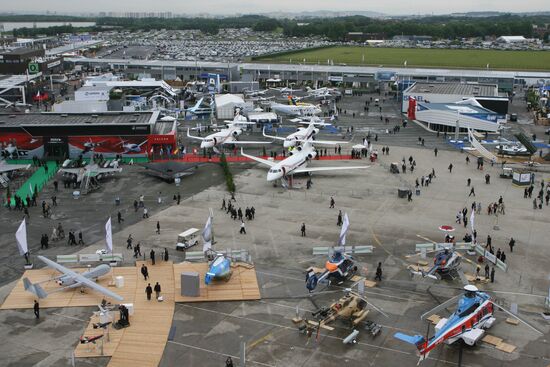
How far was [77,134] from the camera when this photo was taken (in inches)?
2778

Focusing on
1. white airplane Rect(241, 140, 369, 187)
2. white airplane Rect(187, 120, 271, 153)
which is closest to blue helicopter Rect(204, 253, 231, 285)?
white airplane Rect(241, 140, 369, 187)

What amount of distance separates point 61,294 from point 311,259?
16635 millimetres

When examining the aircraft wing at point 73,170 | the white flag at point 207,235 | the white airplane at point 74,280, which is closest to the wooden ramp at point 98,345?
the white airplane at point 74,280

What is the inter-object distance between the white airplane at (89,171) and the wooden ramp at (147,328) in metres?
24.3

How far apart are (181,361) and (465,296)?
14743 mm

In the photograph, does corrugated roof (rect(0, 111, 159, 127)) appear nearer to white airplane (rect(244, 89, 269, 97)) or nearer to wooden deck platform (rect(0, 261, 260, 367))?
wooden deck platform (rect(0, 261, 260, 367))

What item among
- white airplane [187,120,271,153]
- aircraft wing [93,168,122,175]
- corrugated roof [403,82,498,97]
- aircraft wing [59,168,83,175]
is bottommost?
aircraft wing [93,168,122,175]

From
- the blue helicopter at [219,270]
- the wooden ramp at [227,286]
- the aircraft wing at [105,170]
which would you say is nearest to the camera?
the wooden ramp at [227,286]

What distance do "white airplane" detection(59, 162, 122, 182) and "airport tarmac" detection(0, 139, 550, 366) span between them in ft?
4.99

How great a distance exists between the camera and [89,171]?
60.4m

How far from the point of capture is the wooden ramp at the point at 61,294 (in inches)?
1358

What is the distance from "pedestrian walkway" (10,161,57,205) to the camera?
189 ft

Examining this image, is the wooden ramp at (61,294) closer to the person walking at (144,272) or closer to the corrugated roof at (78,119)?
the person walking at (144,272)

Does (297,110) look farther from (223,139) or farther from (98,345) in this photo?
(98,345)
